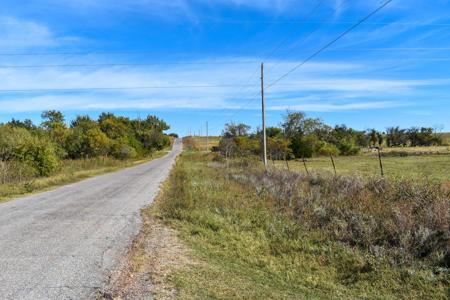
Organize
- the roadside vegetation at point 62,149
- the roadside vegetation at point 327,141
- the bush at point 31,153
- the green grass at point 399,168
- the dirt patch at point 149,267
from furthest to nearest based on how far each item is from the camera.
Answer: the roadside vegetation at point 327,141
the bush at point 31,153
the roadside vegetation at point 62,149
the green grass at point 399,168
the dirt patch at point 149,267

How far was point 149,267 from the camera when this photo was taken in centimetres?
636

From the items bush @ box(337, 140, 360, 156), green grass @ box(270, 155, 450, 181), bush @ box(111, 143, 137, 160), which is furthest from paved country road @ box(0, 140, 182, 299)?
bush @ box(337, 140, 360, 156)

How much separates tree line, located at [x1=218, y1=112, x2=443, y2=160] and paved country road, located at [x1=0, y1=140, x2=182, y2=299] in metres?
62.1

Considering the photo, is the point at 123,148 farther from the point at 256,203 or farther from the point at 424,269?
the point at 424,269

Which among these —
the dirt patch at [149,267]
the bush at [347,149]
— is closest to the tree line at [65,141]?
the dirt patch at [149,267]

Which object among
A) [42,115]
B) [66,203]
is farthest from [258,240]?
[42,115]

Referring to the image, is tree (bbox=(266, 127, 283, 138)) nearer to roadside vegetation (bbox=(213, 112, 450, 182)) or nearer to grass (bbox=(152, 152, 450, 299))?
roadside vegetation (bbox=(213, 112, 450, 182))

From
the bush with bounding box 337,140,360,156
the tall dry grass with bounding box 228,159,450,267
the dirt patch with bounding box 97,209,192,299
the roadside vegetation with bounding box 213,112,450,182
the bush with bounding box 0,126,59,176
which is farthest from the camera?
the bush with bounding box 337,140,360,156

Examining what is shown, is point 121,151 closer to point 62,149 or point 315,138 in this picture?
point 62,149

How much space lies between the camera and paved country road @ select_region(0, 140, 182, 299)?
5.41 m

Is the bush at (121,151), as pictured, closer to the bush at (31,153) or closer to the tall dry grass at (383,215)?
the bush at (31,153)

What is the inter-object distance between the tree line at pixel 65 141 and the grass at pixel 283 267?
66.1ft

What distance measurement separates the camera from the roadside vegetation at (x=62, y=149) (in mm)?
24891

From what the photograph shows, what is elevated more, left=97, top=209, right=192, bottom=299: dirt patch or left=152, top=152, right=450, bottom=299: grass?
left=97, top=209, right=192, bottom=299: dirt patch
